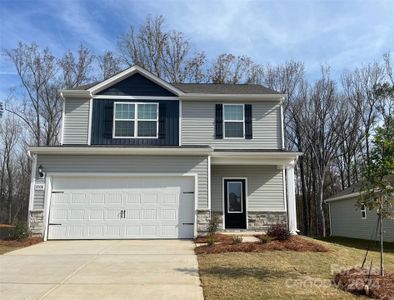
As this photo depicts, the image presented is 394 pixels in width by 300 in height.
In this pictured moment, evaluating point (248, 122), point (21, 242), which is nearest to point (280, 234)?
point (248, 122)

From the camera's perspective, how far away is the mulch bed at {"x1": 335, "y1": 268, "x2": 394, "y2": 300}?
6262mm

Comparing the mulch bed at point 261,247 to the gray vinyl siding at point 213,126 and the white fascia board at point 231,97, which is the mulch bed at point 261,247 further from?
the white fascia board at point 231,97

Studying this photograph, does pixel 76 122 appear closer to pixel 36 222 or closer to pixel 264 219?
pixel 36 222

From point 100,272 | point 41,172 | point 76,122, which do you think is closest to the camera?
point 100,272

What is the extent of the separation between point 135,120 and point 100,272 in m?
9.10

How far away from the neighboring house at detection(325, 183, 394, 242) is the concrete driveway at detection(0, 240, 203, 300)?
13.0 meters

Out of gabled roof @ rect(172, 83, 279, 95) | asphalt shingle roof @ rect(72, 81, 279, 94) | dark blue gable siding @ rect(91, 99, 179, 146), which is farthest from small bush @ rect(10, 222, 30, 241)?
gabled roof @ rect(172, 83, 279, 95)

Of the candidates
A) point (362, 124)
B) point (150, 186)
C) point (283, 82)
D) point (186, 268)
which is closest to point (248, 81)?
point (283, 82)

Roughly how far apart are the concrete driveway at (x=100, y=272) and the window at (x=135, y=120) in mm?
5683

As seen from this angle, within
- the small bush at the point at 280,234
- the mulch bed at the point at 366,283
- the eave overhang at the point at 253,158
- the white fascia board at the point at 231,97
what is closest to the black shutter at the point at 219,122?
the white fascia board at the point at 231,97

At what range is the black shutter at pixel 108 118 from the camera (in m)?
15.9

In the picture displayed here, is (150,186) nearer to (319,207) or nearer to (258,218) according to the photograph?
(258,218)

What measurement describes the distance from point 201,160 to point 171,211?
7.14 feet

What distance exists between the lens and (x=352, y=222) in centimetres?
2359
